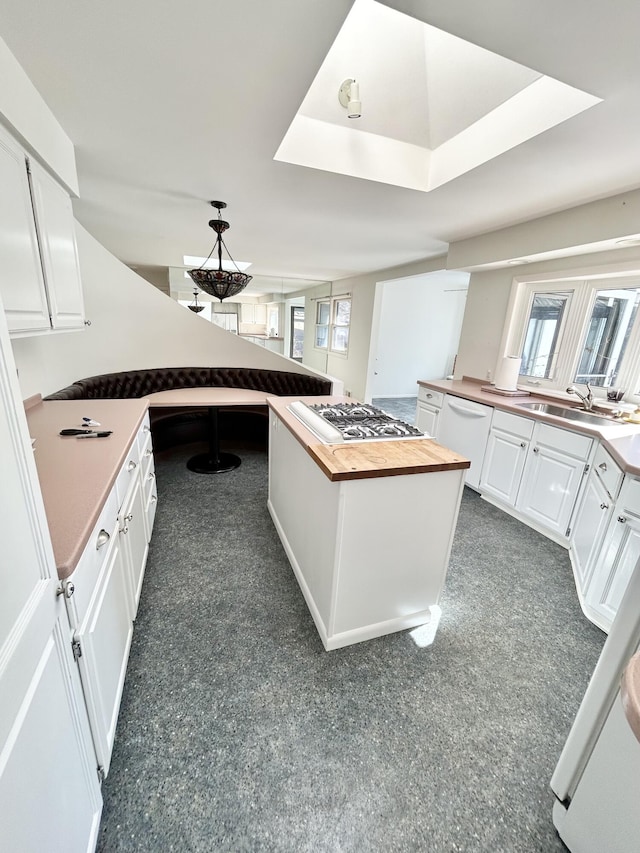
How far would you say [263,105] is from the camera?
153cm

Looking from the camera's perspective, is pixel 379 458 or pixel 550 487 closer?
pixel 379 458

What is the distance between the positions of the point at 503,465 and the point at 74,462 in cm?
294

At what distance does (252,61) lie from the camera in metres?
1.27

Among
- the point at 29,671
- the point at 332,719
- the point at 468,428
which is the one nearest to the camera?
the point at 29,671

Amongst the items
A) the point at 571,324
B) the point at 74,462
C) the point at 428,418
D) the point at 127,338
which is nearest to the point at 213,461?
the point at 127,338

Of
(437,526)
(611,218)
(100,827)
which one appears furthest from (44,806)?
(611,218)

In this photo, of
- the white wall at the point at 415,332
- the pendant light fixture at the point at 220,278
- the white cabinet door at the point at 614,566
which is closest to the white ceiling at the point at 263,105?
the pendant light fixture at the point at 220,278

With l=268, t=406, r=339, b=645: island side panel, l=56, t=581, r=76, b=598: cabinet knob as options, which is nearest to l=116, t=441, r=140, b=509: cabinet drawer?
l=56, t=581, r=76, b=598: cabinet knob

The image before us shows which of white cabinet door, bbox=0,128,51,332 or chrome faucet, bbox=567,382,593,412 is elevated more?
white cabinet door, bbox=0,128,51,332

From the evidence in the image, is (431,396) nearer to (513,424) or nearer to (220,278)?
(513,424)

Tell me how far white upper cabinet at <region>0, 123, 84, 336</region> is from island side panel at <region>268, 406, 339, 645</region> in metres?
1.32

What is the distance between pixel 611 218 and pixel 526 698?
9.42 ft

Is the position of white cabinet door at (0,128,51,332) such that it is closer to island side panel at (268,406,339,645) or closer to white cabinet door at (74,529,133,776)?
white cabinet door at (74,529,133,776)

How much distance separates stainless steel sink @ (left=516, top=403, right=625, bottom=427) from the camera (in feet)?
8.17
